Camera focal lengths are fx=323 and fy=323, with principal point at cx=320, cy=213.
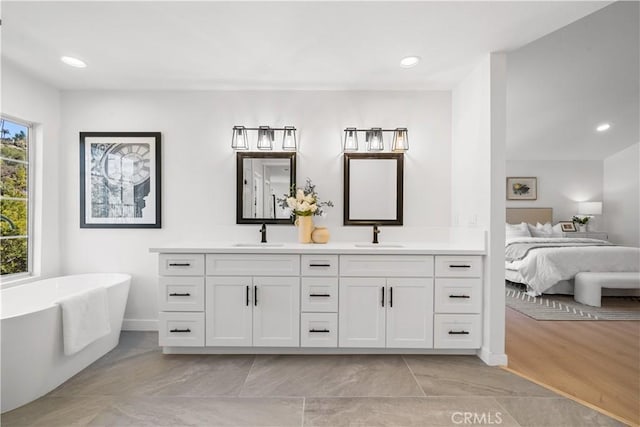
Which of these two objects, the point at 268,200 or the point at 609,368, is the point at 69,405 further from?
the point at 609,368

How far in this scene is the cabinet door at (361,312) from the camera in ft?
8.32

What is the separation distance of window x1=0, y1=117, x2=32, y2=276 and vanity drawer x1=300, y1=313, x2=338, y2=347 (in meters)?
2.58

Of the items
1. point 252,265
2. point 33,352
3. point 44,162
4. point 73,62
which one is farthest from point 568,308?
point 44,162

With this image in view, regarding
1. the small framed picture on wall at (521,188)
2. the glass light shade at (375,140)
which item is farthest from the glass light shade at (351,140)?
the small framed picture on wall at (521,188)

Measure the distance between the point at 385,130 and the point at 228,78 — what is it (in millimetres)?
1512

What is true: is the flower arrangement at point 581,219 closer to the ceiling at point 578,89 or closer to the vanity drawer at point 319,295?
the ceiling at point 578,89

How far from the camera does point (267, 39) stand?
2.24 metres

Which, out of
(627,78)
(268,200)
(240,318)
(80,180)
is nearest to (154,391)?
(240,318)

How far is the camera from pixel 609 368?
8.04 ft

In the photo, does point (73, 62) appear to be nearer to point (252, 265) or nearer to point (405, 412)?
point (252, 265)

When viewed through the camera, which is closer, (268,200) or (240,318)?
(240,318)

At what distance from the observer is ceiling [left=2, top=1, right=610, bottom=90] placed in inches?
75.7

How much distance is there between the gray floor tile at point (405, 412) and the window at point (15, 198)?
2825 mm

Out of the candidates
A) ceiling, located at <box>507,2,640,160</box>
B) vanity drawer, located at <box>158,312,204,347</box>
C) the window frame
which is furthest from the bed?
the window frame
